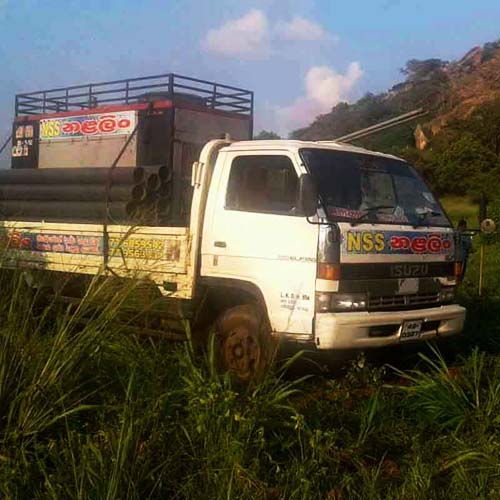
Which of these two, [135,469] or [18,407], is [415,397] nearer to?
[135,469]

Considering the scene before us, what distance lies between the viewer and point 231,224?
6215 mm

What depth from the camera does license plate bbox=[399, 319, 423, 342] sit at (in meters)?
6.03

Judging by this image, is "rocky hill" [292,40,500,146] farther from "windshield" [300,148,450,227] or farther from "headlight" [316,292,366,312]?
"headlight" [316,292,366,312]

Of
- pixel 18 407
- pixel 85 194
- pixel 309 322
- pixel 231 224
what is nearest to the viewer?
pixel 18 407

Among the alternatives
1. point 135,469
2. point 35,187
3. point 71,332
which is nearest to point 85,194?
point 35,187

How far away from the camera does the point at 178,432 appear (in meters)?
4.00

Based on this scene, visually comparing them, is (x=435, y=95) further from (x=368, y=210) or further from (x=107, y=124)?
(x=368, y=210)

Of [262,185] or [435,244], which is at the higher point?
[262,185]

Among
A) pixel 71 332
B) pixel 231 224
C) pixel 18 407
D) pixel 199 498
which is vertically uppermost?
pixel 231 224

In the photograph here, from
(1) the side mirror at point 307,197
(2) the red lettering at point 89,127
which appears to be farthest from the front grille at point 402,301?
(2) the red lettering at point 89,127

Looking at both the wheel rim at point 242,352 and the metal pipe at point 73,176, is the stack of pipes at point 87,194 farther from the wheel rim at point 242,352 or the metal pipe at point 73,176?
the wheel rim at point 242,352

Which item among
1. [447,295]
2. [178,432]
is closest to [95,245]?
[447,295]

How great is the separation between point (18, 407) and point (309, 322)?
8.07 ft

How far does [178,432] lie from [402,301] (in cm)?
272
